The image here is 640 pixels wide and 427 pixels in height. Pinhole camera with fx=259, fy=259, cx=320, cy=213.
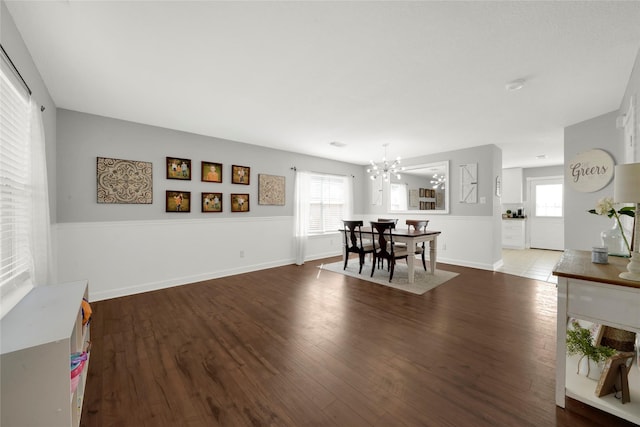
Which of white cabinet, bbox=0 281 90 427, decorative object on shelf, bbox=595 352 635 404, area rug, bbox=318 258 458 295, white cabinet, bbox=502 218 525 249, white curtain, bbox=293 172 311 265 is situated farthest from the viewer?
white cabinet, bbox=502 218 525 249

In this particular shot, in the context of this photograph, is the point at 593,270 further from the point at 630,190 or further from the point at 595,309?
the point at 630,190

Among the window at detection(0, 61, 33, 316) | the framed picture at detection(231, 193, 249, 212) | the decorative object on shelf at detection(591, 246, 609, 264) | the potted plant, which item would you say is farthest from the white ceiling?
the potted plant

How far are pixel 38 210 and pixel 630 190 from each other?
397 cm

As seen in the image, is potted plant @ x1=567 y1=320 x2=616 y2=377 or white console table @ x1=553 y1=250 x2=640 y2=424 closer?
white console table @ x1=553 y1=250 x2=640 y2=424

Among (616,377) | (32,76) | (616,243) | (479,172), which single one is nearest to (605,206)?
(616,243)

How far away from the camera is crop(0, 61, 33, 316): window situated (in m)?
1.64

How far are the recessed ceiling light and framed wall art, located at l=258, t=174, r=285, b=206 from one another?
12.7 ft

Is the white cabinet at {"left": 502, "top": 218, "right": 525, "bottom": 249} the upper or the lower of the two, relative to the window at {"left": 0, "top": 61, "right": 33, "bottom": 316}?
lower

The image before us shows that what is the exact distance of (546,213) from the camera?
23.8 ft

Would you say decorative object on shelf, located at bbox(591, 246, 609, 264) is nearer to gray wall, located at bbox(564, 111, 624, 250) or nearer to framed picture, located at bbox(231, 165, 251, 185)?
gray wall, located at bbox(564, 111, 624, 250)

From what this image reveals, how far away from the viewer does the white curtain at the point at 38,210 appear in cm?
204

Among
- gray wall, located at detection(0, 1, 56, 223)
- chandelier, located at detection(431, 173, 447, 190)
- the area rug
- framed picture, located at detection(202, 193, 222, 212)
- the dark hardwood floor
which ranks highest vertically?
gray wall, located at detection(0, 1, 56, 223)

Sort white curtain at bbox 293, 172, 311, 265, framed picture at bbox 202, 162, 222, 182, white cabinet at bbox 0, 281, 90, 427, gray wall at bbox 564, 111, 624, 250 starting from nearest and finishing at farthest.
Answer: white cabinet at bbox 0, 281, 90, 427, gray wall at bbox 564, 111, 624, 250, framed picture at bbox 202, 162, 222, 182, white curtain at bbox 293, 172, 311, 265

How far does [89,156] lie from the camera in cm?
330
